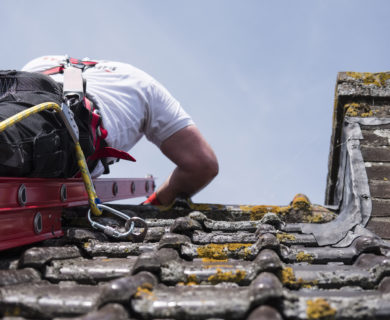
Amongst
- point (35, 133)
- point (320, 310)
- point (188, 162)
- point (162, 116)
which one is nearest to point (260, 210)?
point (188, 162)

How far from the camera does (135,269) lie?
1409 mm

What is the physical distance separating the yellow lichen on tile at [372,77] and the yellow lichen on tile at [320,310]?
296 cm

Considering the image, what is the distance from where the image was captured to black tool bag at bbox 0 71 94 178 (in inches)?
68.9

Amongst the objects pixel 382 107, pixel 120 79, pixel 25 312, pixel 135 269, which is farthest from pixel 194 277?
pixel 382 107

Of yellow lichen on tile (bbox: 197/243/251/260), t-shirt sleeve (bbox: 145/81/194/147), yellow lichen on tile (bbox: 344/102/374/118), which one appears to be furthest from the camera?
yellow lichen on tile (bbox: 344/102/374/118)

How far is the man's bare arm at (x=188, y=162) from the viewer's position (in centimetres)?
364

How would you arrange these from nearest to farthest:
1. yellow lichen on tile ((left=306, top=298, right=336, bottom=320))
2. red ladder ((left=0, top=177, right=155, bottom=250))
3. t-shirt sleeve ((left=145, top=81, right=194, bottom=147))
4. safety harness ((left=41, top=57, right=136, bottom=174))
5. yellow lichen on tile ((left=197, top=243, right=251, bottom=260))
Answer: yellow lichen on tile ((left=306, top=298, right=336, bottom=320)), red ladder ((left=0, top=177, right=155, bottom=250)), yellow lichen on tile ((left=197, top=243, right=251, bottom=260)), safety harness ((left=41, top=57, right=136, bottom=174)), t-shirt sleeve ((left=145, top=81, right=194, bottom=147))

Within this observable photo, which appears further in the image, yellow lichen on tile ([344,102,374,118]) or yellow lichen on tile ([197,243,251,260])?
yellow lichen on tile ([344,102,374,118])

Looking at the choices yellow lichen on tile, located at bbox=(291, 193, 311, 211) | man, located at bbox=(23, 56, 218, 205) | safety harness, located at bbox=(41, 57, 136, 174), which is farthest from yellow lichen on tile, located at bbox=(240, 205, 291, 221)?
safety harness, located at bbox=(41, 57, 136, 174)

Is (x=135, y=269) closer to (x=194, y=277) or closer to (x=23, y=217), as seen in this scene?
(x=194, y=277)

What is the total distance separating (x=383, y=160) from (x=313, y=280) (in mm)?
2005

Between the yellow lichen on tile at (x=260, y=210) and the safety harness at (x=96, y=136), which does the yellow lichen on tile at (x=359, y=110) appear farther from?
the safety harness at (x=96, y=136)

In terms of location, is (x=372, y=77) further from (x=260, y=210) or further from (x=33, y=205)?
(x=33, y=205)

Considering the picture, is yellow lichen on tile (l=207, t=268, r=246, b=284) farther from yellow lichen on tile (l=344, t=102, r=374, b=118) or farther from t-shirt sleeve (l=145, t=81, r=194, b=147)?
yellow lichen on tile (l=344, t=102, r=374, b=118)
